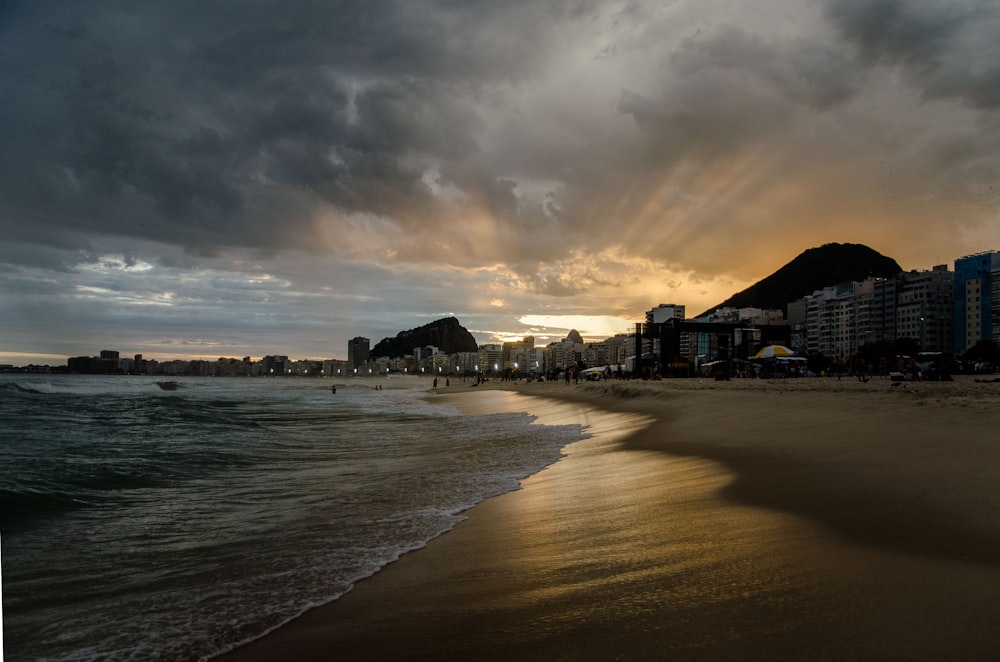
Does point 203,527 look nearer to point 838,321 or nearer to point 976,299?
point 976,299

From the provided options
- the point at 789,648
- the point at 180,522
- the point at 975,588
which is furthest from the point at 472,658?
the point at 180,522

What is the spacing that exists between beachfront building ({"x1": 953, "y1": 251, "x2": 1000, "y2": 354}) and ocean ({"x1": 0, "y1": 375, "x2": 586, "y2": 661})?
424ft

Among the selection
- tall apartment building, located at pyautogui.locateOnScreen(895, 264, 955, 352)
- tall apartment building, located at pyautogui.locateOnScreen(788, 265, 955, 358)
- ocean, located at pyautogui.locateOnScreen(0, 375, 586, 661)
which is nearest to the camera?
ocean, located at pyautogui.locateOnScreen(0, 375, 586, 661)

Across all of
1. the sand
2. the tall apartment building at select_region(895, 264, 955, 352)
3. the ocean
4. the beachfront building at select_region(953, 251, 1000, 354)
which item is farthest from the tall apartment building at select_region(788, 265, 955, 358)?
the sand

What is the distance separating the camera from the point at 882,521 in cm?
418

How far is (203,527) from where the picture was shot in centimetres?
617

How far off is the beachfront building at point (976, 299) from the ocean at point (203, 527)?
129 meters

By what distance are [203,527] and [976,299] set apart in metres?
142

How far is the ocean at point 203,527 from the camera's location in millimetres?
3664

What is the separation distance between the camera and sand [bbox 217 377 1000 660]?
2.65 m

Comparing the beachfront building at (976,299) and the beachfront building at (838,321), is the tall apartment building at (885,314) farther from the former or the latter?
the beachfront building at (976,299)

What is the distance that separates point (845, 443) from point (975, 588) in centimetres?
514

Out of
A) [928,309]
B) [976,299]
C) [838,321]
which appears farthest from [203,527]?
[838,321]

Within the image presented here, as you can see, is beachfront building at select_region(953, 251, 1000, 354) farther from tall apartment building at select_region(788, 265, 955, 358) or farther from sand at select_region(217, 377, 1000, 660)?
sand at select_region(217, 377, 1000, 660)
